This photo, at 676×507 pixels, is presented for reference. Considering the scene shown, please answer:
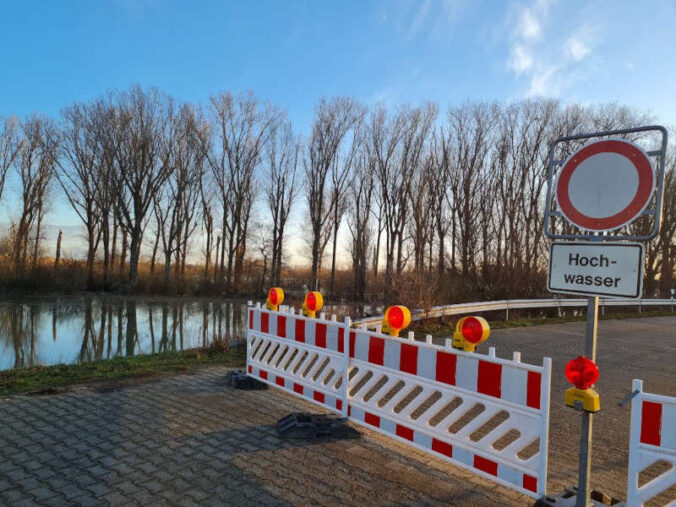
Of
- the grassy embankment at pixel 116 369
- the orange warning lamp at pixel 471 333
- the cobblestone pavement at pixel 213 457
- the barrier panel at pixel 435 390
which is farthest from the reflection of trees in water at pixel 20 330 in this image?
the orange warning lamp at pixel 471 333

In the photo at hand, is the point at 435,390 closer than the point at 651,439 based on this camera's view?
No

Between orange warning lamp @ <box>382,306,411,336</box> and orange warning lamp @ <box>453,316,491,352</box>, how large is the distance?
0.71 m

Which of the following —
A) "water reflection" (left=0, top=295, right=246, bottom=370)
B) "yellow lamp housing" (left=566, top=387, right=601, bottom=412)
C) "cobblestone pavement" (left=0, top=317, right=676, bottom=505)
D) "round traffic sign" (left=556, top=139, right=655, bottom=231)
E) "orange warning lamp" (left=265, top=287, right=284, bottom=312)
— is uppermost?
"round traffic sign" (left=556, top=139, right=655, bottom=231)

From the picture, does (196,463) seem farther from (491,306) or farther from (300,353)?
(491,306)

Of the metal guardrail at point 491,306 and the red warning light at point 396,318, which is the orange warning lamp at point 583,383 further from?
the metal guardrail at point 491,306

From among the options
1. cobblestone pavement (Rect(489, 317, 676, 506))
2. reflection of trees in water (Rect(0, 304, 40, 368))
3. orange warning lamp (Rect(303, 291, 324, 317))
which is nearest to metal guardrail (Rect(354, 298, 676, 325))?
cobblestone pavement (Rect(489, 317, 676, 506))

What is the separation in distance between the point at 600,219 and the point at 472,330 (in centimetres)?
142

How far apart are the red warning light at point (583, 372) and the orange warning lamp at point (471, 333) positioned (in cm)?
84

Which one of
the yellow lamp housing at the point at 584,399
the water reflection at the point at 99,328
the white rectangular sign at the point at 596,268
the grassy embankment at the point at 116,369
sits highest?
the white rectangular sign at the point at 596,268

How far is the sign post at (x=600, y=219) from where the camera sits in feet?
9.33

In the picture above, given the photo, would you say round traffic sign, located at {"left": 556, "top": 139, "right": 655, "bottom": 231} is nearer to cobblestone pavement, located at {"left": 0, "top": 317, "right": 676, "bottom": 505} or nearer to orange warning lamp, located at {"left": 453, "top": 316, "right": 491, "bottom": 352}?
orange warning lamp, located at {"left": 453, "top": 316, "right": 491, "bottom": 352}

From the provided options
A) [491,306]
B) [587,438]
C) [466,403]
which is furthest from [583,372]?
[491,306]

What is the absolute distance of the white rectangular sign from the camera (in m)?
2.85

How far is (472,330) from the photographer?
12.7 feet
